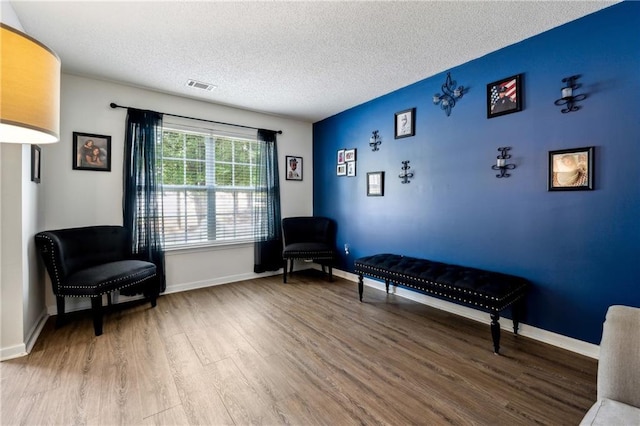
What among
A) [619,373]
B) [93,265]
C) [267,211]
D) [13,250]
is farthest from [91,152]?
[619,373]

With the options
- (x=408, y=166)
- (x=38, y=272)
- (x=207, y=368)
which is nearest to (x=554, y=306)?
(x=408, y=166)

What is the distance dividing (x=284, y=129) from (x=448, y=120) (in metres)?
2.63

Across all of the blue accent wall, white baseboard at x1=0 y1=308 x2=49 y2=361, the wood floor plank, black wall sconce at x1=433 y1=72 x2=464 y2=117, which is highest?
black wall sconce at x1=433 y1=72 x2=464 y2=117

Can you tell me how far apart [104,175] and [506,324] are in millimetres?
4548

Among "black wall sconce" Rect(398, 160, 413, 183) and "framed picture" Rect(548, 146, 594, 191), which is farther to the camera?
"black wall sconce" Rect(398, 160, 413, 183)

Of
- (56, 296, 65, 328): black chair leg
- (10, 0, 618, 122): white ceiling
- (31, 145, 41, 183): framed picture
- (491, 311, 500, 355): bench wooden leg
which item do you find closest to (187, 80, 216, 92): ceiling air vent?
(10, 0, 618, 122): white ceiling

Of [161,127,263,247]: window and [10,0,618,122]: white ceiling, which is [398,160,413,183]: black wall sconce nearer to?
[10,0,618,122]: white ceiling

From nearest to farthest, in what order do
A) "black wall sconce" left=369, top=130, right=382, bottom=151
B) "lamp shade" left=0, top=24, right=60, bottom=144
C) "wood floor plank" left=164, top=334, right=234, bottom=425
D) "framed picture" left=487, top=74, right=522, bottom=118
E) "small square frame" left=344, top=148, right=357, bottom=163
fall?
"lamp shade" left=0, top=24, right=60, bottom=144 → "wood floor plank" left=164, top=334, right=234, bottom=425 → "framed picture" left=487, top=74, right=522, bottom=118 → "black wall sconce" left=369, top=130, right=382, bottom=151 → "small square frame" left=344, top=148, right=357, bottom=163

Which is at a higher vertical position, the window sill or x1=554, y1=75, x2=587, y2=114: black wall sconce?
x1=554, y1=75, x2=587, y2=114: black wall sconce

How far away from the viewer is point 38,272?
2.74 meters

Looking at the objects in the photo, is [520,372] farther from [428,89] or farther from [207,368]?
[428,89]

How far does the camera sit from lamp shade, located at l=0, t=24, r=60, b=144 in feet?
2.51

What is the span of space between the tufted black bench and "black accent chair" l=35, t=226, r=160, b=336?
248cm

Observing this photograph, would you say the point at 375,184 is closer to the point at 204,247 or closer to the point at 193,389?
the point at 204,247
